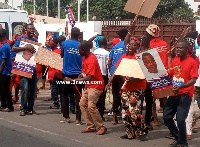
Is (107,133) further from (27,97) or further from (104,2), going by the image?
(104,2)

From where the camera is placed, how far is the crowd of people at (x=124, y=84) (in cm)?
798

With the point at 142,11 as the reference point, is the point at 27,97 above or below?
below

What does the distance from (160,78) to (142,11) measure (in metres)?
1.75

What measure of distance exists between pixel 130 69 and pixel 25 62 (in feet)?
12.0

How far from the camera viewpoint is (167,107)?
8180mm

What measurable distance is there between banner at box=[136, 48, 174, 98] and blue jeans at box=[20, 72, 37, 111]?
3.77m

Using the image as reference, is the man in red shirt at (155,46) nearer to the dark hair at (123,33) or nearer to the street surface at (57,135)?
Result: the street surface at (57,135)

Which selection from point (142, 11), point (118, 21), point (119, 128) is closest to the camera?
point (142, 11)

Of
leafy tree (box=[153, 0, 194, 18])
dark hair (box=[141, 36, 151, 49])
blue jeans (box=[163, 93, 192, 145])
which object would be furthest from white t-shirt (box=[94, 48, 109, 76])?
leafy tree (box=[153, 0, 194, 18])

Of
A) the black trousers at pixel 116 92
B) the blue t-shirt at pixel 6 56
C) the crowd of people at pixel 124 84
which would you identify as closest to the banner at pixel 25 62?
the crowd of people at pixel 124 84

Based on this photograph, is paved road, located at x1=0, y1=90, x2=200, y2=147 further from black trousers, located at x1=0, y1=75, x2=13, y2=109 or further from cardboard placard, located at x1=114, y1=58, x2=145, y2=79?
cardboard placard, located at x1=114, y1=58, x2=145, y2=79

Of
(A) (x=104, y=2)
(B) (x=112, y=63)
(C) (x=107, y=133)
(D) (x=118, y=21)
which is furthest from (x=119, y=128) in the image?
(A) (x=104, y=2)

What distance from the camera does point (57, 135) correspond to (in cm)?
935

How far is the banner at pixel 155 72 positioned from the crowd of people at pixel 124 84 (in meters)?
0.02
